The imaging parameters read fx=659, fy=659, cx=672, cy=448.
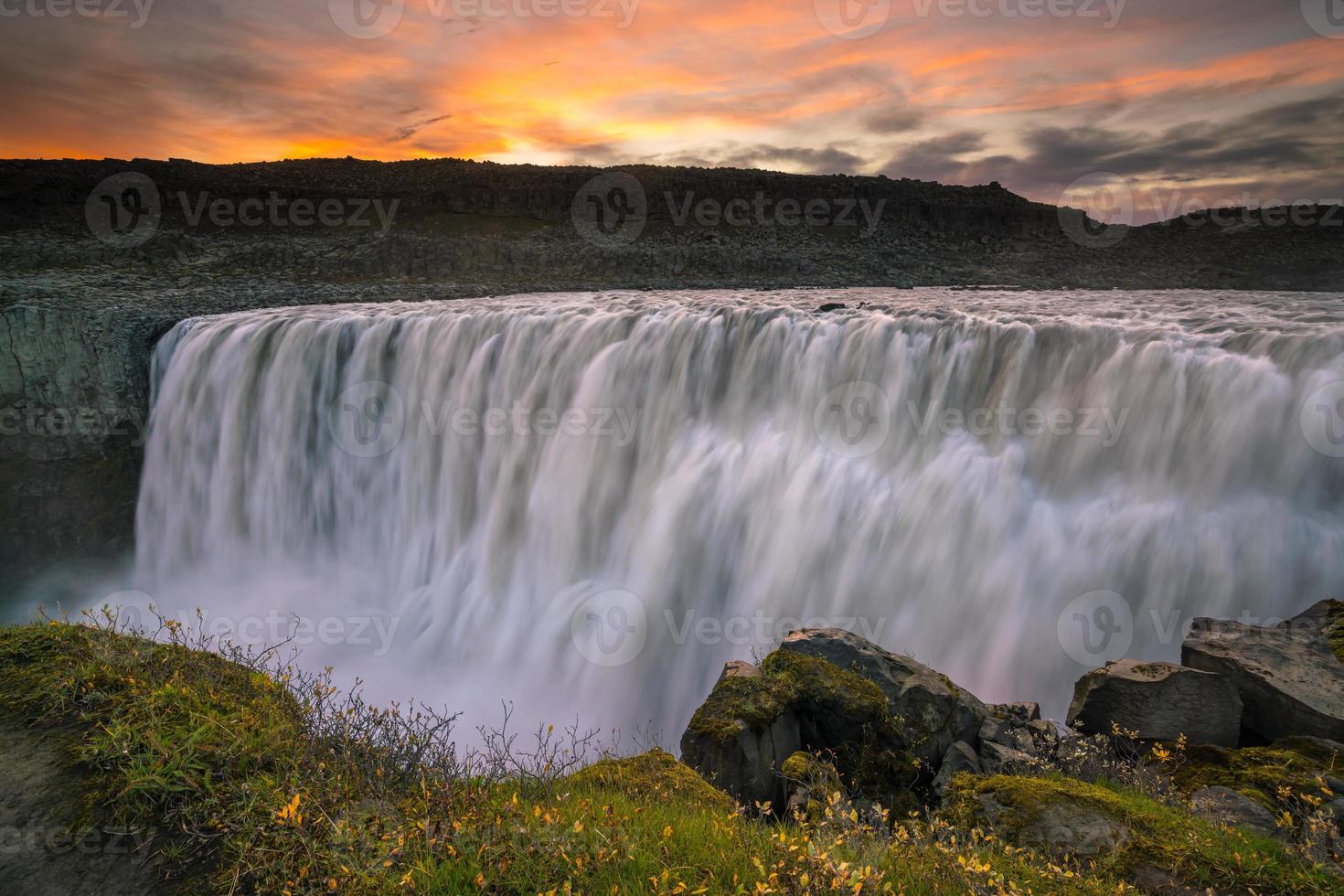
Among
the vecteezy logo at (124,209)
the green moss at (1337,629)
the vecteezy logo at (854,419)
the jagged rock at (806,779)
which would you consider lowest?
the jagged rock at (806,779)

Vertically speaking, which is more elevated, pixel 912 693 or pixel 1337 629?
pixel 1337 629

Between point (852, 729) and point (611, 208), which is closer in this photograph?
point (852, 729)

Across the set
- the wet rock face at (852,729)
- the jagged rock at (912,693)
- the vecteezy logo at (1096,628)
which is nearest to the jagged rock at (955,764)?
the wet rock face at (852,729)

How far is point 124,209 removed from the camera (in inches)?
1930

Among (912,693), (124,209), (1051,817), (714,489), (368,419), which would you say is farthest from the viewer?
(124,209)

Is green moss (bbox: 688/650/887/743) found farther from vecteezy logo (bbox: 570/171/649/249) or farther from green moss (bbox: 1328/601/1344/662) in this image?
vecteezy logo (bbox: 570/171/649/249)

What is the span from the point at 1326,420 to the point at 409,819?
30.8 ft

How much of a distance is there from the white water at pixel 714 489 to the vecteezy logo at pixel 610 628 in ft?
0.13

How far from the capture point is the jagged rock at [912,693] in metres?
4.74
